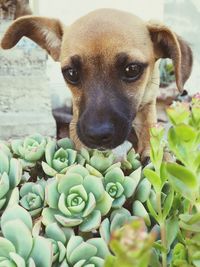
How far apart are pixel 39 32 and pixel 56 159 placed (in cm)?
34

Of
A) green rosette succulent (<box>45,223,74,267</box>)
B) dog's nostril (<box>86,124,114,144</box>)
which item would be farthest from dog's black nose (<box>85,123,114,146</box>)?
green rosette succulent (<box>45,223,74,267</box>)

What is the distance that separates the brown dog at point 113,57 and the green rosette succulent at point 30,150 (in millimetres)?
181

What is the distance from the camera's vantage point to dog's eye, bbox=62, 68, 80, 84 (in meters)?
0.78

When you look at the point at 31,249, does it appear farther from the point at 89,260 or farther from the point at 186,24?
the point at 186,24

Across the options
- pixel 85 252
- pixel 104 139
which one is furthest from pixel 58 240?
pixel 104 139

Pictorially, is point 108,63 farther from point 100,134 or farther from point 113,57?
point 100,134

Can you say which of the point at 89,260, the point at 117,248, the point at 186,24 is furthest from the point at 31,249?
the point at 186,24

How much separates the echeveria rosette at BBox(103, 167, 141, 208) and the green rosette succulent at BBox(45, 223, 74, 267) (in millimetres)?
55

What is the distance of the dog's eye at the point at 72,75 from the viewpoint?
78cm

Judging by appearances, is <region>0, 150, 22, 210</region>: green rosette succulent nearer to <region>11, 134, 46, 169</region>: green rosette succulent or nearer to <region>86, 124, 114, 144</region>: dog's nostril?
<region>11, 134, 46, 169</region>: green rosette succulent

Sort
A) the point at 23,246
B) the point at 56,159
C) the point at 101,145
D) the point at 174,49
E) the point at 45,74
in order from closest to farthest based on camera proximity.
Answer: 1. the point at 23,246
2. the point at 56,159
3. the point at 101,145
4. the point at 174,49
5. the point at 45,74

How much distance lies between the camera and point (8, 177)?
438 mm

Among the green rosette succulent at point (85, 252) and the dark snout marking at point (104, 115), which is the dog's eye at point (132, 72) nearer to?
the dark snout marking at point (104, 115)

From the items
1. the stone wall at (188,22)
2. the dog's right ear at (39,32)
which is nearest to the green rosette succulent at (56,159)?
the dog's right ear at (39,32)
